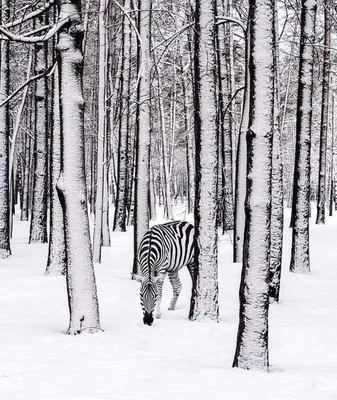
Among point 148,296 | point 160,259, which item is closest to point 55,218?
point 160,259

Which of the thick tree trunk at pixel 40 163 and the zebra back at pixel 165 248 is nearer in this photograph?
the zebra back at pixel 165 248

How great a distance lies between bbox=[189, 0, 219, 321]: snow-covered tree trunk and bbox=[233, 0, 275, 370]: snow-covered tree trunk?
2.44 meters

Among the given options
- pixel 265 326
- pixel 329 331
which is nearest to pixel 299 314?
pixel 329 331

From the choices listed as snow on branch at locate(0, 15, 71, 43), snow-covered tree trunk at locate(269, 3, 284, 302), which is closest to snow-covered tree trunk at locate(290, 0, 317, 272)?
snow-covered tree trunk at locate(269, 3, 284, 302)

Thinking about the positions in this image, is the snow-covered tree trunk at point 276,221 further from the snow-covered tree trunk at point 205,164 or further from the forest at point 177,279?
the snow-covered tree trunk at point 205,164

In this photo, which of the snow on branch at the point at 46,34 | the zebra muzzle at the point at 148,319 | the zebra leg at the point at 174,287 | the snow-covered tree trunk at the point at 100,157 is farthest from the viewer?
the snow-covered tree trunk at the point at 100,157

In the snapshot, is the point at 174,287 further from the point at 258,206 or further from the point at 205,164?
the point at 258,206

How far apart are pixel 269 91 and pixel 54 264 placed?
8374mm

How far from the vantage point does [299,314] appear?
32.3ft

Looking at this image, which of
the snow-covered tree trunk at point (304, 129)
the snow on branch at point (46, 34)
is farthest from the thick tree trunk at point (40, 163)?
the snow on branch at point (46, 34)

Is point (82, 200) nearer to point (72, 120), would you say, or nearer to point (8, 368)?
point (72, 120)

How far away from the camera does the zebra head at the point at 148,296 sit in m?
8.65

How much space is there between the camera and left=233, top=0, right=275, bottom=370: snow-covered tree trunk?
5.88 metres

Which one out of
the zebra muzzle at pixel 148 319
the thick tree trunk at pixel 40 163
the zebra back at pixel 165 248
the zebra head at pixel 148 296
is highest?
the thick tree trunk at pixel 40 163
